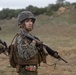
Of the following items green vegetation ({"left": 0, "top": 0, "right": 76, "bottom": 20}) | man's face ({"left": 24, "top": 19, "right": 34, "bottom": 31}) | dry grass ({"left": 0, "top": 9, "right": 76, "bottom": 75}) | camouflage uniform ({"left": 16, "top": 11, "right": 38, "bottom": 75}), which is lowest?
green vegetation ({"left": 0, "top": 0, "right": 76, "bottom": 20})

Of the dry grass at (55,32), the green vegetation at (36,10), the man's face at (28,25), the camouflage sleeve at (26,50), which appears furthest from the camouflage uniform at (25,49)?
the green vegetation at (36,10)

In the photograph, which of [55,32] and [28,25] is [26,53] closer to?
[28,25]

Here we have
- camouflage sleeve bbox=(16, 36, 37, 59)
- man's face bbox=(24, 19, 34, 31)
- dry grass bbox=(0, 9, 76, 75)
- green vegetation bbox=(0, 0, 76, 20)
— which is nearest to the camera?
camouflage sleeve bbox=(16, 36, 37, 59)

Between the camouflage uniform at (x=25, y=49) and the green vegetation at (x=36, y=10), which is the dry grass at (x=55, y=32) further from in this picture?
the green vegetation at (x=36, y=10)

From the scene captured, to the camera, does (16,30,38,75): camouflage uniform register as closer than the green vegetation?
→ Yes

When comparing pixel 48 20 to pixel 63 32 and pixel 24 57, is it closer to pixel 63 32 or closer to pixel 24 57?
pixel 63 32

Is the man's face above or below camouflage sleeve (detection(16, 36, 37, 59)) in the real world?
above

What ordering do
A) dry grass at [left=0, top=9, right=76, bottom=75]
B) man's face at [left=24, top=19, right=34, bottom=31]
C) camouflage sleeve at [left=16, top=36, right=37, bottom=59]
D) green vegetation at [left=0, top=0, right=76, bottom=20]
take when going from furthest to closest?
green vegetation at [left=0, top=0, right=76, bottom=20] → dry grass at [left=0, top=9, right=76, bottom=75] → man's face at [left=24, top=19, right=34, bottom=31] → camouflage sleeve at [left=16, top=36, right=37, bottom=59]

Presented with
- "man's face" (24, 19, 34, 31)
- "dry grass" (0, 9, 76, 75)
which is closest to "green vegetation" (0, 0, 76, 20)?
"dry grass" (0, 9, 76, 75)

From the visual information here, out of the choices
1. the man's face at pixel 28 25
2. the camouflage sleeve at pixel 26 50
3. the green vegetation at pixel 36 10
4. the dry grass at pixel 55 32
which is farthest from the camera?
the green vegetation at pixel 36 10

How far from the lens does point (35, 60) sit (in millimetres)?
3385

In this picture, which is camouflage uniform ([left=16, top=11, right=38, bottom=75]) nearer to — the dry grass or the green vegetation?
the dry grass

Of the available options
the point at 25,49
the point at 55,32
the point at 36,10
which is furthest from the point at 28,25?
the point at 36,10

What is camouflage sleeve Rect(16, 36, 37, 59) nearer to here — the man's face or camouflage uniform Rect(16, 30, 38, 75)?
camouflage uniform Rect(16, 30, 38, 75)
